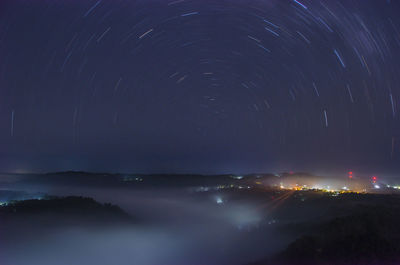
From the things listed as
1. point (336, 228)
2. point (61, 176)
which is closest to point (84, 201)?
point (336, 228)

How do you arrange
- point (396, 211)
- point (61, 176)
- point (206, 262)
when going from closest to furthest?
point (206, 262)
point (396, 211)
point (61, 176)

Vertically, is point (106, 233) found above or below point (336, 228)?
below

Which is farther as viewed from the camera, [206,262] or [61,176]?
[61,176]

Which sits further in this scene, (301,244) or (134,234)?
(134,234)

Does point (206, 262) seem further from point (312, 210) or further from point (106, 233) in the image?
point (106, 233)

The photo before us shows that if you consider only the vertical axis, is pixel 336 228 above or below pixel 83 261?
above

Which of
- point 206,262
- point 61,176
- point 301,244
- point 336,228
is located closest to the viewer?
point 301,244

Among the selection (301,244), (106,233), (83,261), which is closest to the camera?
(301,244)

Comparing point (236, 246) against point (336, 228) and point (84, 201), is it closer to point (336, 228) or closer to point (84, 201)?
point (336, 228)

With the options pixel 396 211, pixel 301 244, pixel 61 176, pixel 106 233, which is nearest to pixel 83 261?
pixel 106 233
